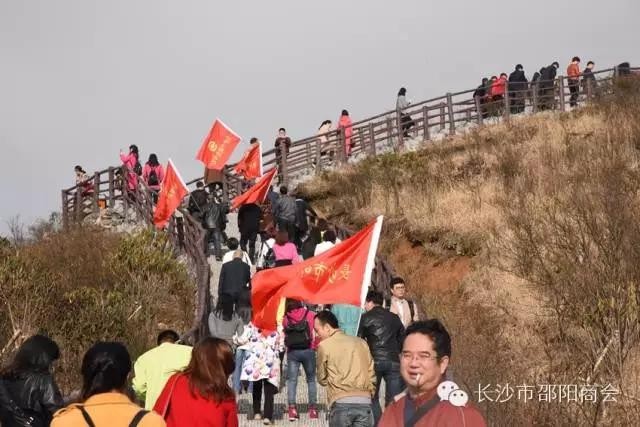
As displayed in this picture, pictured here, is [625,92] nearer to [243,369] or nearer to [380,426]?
[243,369]

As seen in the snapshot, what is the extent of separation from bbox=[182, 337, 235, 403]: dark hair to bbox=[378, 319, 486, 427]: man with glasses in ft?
6.00

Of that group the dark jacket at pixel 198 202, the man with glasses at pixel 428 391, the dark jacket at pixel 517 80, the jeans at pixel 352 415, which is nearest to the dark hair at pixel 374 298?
the jeans at pixel 352 415

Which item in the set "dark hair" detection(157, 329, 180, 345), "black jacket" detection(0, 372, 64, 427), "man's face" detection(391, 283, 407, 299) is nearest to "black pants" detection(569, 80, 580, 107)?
"man's face" detection(391, 283, 407, 299)

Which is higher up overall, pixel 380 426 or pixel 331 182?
pixel 331 182

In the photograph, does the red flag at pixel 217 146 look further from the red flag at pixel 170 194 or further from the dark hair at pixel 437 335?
the dark hair at pixel 437 335

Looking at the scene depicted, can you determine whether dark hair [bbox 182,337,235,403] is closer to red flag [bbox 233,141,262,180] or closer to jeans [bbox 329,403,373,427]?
jeans [bbox 329,403,373,427]

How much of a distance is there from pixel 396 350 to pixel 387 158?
23.1 metres

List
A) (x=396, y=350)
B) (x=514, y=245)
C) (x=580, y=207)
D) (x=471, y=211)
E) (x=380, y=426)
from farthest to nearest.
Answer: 1. (x=471, y=211)
2. (x=514, y=245)
3. (x=580, y=207)
4. (x=396, y=350)
5. (x=380, y=426)

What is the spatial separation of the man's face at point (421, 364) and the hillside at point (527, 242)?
7068mm

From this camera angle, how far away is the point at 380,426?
542 centimetres

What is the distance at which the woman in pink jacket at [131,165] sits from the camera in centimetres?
3117

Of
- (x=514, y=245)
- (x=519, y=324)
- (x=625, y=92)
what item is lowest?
(x=519, y=324)

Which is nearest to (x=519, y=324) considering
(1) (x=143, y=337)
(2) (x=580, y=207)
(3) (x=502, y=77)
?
(2) (x=580, y=207)

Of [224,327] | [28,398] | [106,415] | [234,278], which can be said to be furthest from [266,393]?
[106,415]
